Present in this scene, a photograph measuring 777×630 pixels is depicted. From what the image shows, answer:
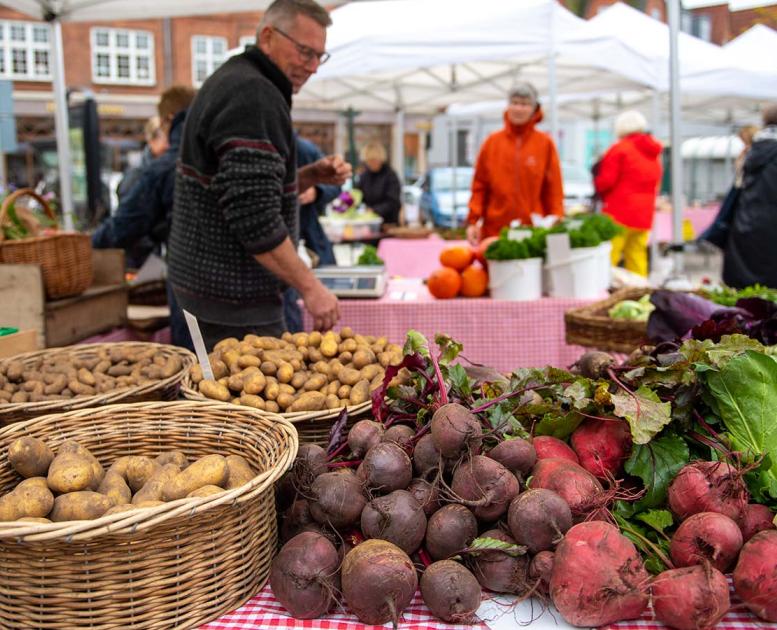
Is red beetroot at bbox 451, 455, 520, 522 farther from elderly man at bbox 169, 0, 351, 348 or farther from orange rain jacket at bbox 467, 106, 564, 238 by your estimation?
orange rain jacket at bbox 467, 106, 564, 238

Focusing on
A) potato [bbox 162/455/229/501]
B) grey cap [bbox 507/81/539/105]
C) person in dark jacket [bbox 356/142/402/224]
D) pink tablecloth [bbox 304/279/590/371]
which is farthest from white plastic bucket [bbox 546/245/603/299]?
person in dark jacket [bbox 356/142/402/224]

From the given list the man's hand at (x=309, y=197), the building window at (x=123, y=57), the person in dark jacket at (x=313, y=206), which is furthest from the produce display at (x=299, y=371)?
the building window at (x=123, y=57)

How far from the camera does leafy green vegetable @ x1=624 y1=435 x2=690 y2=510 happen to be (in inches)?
54.6

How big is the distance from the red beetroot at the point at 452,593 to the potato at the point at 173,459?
1.89ft

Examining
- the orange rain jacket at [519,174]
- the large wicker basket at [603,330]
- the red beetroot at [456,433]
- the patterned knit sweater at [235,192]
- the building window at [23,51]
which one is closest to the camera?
the red beetroot at [456,433]

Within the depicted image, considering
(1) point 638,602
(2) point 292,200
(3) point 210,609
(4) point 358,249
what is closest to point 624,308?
(2) point 292,200

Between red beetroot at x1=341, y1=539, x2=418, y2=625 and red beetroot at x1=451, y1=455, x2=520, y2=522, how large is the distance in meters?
0.16

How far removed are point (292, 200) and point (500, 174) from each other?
2915 millimetres

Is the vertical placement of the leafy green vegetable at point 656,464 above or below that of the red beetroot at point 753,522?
above

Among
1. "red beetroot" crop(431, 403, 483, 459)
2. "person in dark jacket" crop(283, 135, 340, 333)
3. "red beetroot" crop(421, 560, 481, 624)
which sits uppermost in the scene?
"person in dark jacket" crop(283, 135, 340, 333)

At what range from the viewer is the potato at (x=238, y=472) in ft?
4.58

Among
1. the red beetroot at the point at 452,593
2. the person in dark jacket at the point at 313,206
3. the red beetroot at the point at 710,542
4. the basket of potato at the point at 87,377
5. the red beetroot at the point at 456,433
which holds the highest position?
the person in dark jacket at the point at 313,206

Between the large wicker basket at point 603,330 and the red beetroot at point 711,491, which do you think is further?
the large wicker basket at point 603,330

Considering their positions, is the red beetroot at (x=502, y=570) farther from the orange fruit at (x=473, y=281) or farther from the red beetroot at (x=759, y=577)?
the orange fruit at (x=473, y=281)
